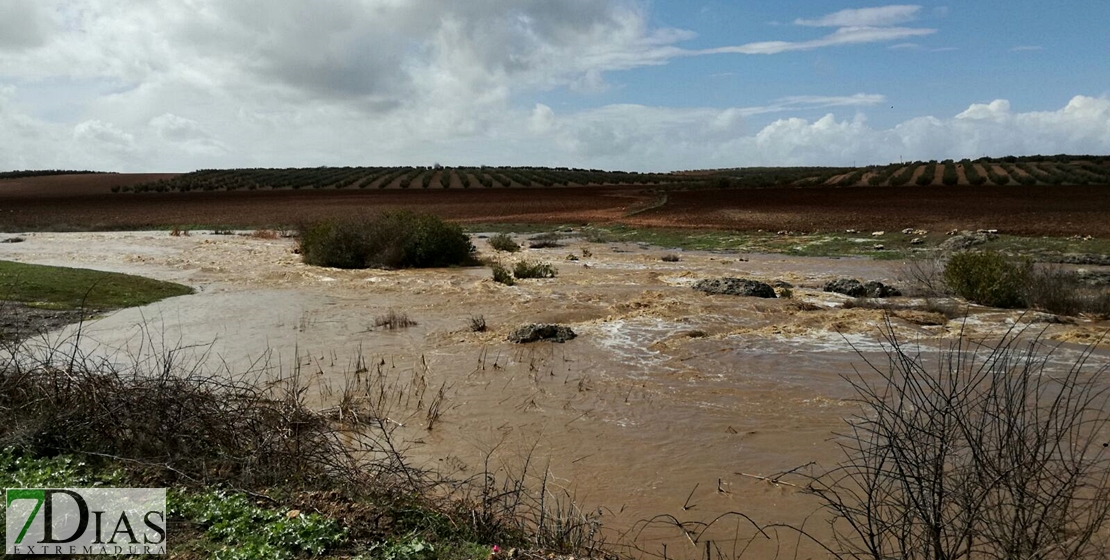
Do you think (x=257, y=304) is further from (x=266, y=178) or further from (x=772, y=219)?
(x=266, y=178)

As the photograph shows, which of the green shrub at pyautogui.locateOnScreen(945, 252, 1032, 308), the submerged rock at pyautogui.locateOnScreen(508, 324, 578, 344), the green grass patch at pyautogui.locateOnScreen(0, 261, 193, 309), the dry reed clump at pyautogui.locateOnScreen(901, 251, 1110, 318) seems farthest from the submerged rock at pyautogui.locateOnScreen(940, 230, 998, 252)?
the green grass patch at pyautogui.locateOnScreen(0, 261, 193, 309)

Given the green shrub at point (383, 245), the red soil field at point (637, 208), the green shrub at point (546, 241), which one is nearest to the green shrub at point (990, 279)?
the red soil field at point (637, 208)

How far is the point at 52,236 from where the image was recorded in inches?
1240

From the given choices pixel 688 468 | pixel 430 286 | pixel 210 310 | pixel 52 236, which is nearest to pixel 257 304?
pixel 210 310

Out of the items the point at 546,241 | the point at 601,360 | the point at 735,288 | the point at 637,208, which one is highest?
the point at 637,208

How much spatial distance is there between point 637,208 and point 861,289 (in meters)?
25.8

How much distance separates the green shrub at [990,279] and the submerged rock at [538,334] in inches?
331

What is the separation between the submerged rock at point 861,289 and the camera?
14.7 m

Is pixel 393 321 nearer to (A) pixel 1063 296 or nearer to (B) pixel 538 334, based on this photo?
(B) pixel 538 334

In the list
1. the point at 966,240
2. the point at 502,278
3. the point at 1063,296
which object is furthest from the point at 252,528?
the point at 966,240

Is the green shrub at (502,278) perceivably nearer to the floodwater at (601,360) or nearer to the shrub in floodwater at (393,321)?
the floodwater at (601,360)

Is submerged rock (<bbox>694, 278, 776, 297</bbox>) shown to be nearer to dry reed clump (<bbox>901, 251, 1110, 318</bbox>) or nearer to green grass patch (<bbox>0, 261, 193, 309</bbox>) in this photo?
dry reed clump (<bbox>901, 251, 1110, 318</bbox>)

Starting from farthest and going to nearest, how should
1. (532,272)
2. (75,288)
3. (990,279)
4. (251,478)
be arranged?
(532,272) → (75,288) → (990,279) → (251,478)

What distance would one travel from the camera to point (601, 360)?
9672mm
